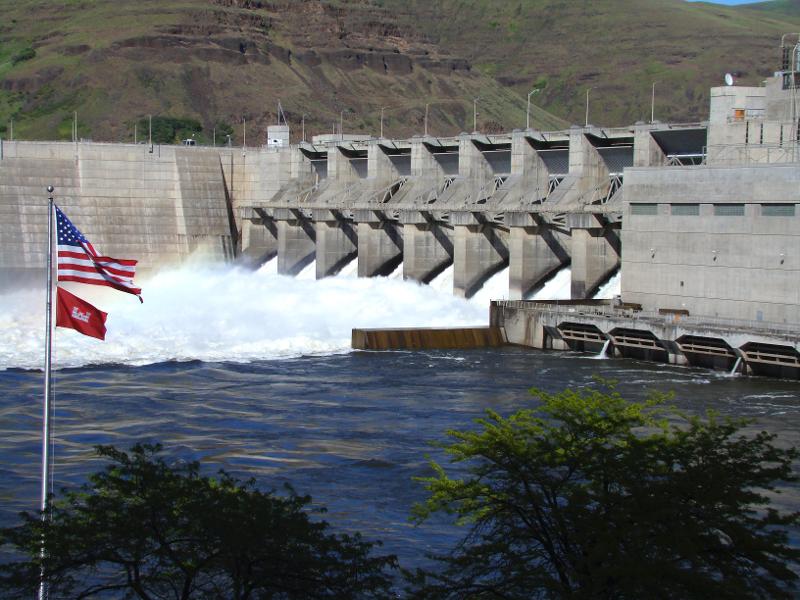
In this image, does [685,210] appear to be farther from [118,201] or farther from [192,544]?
[192,544]

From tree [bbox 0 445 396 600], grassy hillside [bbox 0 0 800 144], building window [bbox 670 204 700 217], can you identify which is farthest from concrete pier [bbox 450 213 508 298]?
grassy hillside [bbox 0 0 800 144]

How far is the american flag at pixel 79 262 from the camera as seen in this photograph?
22.5 metres

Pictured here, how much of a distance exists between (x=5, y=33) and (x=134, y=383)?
154970 millimetres

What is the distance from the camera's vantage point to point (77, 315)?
22.5m

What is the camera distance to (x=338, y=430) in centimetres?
3603

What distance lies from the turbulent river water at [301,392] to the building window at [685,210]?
642 cm

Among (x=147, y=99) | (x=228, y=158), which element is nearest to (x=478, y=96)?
(x=147, y=99)

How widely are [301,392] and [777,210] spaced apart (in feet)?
58.3

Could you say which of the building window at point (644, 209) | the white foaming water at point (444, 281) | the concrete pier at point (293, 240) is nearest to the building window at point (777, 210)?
the building window at point (644, 209)

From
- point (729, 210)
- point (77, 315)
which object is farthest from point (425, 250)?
point (77, 315)

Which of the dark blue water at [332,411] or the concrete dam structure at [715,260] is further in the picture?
the concrete dam structure at [715,260]

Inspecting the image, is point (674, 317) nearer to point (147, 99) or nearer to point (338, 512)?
point (338, 512)

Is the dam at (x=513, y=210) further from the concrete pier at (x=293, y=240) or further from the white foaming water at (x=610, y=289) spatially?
the white foaming water at (x=610, y=289)

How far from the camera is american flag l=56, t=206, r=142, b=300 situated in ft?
73.7
